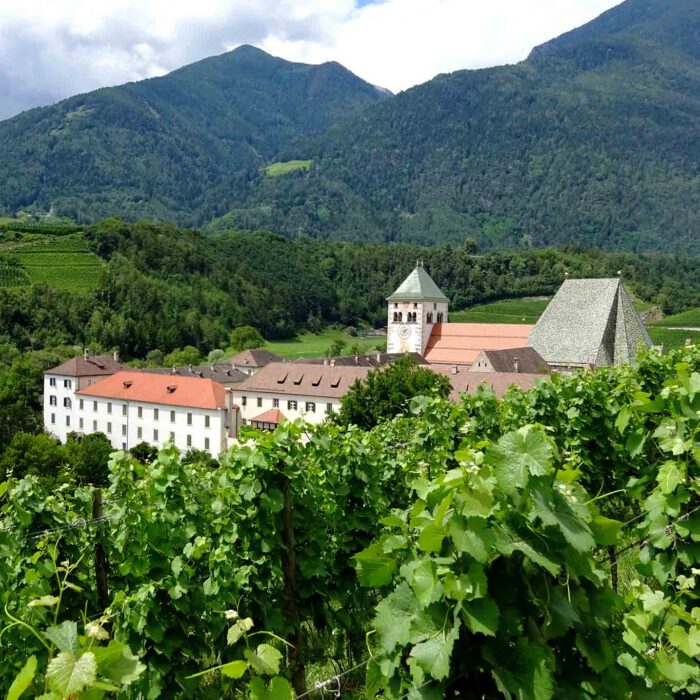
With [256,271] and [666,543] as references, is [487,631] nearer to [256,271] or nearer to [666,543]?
[666,543]

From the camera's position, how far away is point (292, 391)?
5244 cm

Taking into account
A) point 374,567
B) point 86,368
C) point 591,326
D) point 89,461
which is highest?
point 374,567

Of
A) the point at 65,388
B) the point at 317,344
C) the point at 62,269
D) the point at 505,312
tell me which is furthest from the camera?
the point at 505,312

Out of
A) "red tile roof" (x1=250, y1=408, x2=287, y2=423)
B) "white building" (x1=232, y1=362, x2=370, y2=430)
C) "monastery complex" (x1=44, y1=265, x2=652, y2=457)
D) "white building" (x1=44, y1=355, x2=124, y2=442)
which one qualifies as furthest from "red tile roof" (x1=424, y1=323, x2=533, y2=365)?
"white building" (x1=44, y1=355, x2=124, y2=442)

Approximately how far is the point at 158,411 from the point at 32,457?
1986 centimetres

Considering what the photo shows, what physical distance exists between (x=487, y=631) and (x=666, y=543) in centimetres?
243

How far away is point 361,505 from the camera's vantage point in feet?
26.3

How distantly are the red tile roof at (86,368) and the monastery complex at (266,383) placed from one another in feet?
0.36

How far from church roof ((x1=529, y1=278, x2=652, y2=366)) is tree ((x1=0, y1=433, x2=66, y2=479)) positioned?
35823 mm

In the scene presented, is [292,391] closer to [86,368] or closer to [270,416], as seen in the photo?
[270,416]

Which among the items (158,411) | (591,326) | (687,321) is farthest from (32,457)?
(687,321)

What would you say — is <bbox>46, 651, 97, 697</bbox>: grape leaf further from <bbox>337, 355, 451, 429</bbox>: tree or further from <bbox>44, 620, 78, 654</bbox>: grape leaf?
<bbox>337, 355, 451, 429</bbox>: tree

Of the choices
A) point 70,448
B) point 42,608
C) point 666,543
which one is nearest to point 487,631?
point 666,543

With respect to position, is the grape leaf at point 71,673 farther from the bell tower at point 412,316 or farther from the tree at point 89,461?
the bell tower at point 412,316
